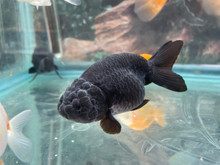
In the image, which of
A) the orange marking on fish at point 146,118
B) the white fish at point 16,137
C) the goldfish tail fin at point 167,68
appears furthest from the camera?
the orange marking on fish at point 146,118

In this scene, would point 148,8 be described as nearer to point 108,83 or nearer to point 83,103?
point 108,83

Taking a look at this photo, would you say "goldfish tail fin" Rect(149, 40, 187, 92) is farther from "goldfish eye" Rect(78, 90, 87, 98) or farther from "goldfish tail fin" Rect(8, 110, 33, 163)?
"goldfish tail fin" Rect(8, 110, 33, 163)

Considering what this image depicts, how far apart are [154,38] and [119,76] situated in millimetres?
2238

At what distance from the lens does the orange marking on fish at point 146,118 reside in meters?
1.12

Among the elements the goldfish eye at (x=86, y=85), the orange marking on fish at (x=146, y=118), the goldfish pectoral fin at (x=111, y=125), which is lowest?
the orange marking on fish at (x=146, y=118)

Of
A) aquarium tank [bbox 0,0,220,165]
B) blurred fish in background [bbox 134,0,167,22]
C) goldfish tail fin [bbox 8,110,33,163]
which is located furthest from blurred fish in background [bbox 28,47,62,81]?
goldfish tail fin [bbox 8,110,33,163]

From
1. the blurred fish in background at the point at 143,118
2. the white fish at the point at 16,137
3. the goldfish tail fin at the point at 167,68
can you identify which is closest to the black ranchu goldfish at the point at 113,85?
the goldfish tail fin at the point at 167,68

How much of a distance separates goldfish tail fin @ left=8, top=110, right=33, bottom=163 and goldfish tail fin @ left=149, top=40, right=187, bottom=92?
0.63m

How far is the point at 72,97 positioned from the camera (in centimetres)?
47

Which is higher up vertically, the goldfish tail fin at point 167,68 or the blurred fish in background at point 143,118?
the goldfish tail fin at point 167,68

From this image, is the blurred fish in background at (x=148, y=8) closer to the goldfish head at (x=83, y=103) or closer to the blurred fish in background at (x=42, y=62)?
the blurred fish in background at (x=42, y=62)

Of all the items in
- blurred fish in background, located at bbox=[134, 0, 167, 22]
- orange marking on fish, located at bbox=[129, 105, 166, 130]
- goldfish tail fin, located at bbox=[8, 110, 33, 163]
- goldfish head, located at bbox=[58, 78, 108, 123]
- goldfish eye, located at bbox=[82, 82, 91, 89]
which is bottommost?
orange marking on fish, located at bbox=[129, 105, 166, 130]

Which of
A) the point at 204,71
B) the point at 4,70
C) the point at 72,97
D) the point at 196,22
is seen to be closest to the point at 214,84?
the point at 204,71

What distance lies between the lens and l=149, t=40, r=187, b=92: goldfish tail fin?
1.96ft
